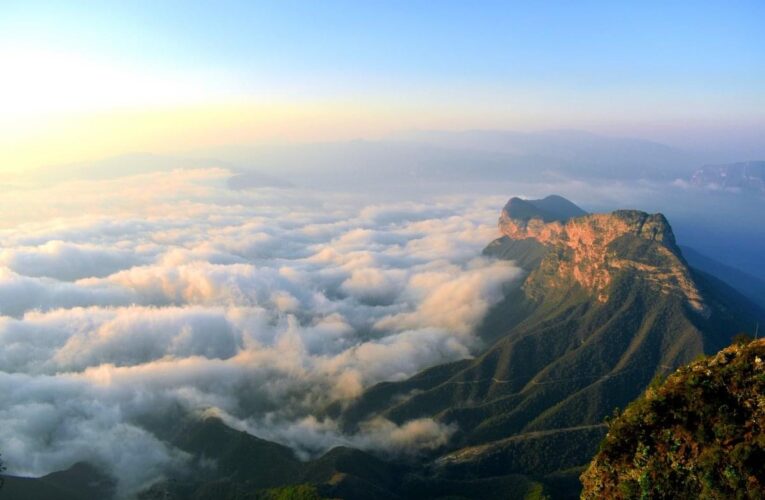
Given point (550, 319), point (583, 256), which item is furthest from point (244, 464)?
point (583, 256)

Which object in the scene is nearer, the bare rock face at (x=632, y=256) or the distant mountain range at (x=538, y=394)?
the distant mountain range at (x=538, y=394)

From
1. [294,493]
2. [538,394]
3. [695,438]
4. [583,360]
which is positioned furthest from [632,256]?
[695,438]

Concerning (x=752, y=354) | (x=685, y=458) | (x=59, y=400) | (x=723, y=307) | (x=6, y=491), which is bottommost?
(x=59, y=400)

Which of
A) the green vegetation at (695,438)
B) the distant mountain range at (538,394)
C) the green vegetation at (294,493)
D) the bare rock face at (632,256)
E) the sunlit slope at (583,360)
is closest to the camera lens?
the green vegetation at (695,438)

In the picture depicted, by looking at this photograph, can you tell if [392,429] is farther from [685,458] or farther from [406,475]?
[685,458]

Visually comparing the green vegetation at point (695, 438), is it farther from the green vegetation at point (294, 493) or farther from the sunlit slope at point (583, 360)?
the sunlit slope at point (583, 360)

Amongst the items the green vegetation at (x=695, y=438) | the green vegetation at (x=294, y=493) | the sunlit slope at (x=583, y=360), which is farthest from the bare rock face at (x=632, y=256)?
the green vegetation at (x=695, y=438)

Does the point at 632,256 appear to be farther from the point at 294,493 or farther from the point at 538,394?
the point at 294,493
